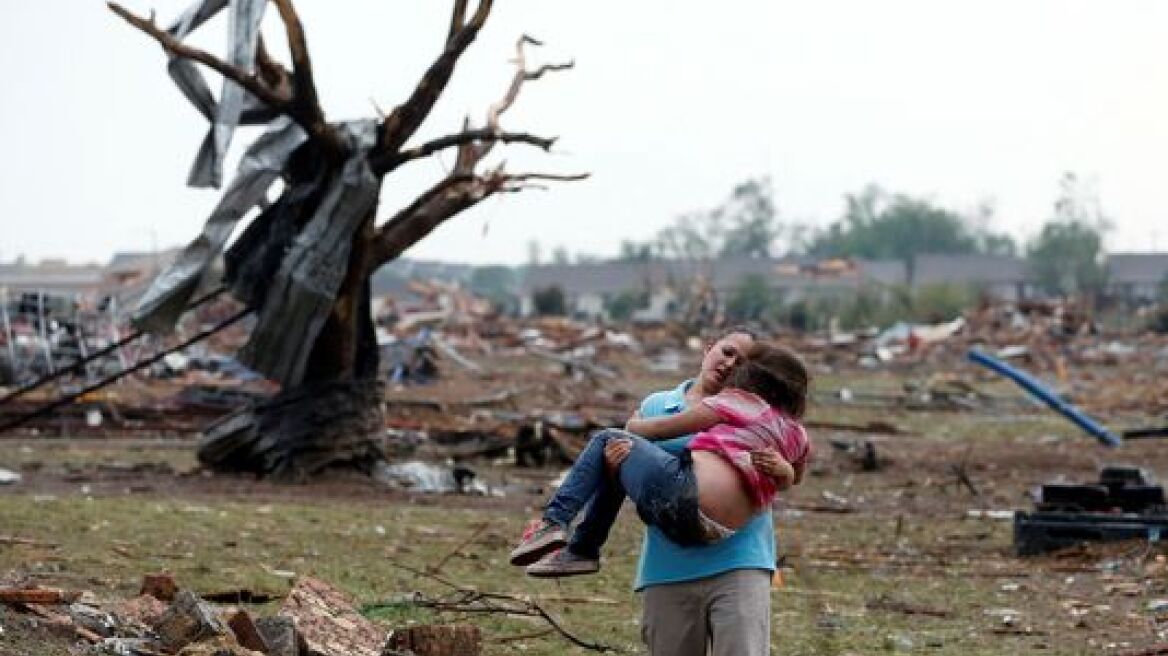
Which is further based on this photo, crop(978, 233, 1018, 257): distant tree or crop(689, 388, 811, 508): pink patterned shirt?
crop(978, 233, 1018, 257): distant tree

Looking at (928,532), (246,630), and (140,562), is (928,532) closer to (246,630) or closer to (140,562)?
(140,562)

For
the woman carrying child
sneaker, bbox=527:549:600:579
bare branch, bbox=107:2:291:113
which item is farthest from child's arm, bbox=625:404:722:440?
bare branch, bbox=107:2:291:113

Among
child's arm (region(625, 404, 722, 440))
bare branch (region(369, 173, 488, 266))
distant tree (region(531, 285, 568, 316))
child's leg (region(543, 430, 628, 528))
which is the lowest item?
distant tree (region(531, 285, 568, 316))

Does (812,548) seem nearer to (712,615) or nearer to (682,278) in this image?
(712,615)

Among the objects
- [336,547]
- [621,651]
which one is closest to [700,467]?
[621,651]

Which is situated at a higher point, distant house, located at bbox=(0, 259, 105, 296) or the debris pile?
the debris pile

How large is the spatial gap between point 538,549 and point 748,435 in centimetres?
76

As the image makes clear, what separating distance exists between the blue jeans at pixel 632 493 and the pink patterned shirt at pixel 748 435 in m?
0.12

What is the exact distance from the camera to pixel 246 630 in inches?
328

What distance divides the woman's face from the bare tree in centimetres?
1219

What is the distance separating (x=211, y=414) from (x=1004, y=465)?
11481mm

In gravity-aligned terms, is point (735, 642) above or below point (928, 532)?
above

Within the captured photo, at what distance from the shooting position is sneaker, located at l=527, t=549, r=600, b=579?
6.81m

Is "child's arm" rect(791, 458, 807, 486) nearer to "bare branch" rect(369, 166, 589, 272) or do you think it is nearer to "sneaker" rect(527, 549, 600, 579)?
"sneaker" rect(527, 549, 600, 579)
